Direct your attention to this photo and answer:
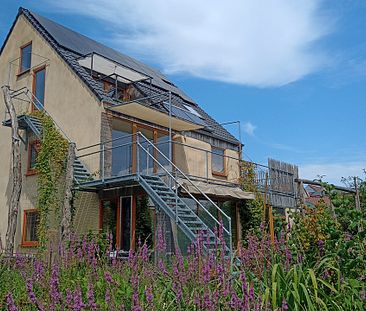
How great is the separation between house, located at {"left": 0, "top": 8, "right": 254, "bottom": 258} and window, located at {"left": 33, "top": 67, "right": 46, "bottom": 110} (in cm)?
4

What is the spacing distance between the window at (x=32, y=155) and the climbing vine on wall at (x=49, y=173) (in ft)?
4.67

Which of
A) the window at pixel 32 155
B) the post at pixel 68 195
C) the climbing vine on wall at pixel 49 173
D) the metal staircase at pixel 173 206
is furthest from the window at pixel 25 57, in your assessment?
the metal staircase at pixel 173 206

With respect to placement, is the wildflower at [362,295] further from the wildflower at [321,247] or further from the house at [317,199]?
the house at [317,199]

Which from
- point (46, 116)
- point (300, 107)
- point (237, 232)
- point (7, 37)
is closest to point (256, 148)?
point (237, 232)

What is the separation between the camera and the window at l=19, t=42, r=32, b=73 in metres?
18.2

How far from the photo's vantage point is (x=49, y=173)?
580 inches

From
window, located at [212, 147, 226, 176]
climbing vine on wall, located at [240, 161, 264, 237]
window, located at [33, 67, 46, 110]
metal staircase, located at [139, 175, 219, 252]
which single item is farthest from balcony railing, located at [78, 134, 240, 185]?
window, located at [33, 67, 46, 110]

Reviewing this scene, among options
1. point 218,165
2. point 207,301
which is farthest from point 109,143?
point 207,301

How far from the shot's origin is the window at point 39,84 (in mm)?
17403

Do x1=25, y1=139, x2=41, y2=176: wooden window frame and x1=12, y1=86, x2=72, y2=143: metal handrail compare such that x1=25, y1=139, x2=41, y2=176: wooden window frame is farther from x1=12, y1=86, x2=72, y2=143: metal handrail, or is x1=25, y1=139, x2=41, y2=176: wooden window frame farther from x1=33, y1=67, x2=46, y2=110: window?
x1=33, y1=67, x2=46, y2=110: window

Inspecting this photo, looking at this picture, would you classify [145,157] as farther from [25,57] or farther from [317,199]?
[317,199]

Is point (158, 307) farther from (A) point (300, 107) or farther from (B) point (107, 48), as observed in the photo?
(B) point (107, 48)

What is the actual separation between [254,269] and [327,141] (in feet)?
31.3

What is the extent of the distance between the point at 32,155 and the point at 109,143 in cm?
389
